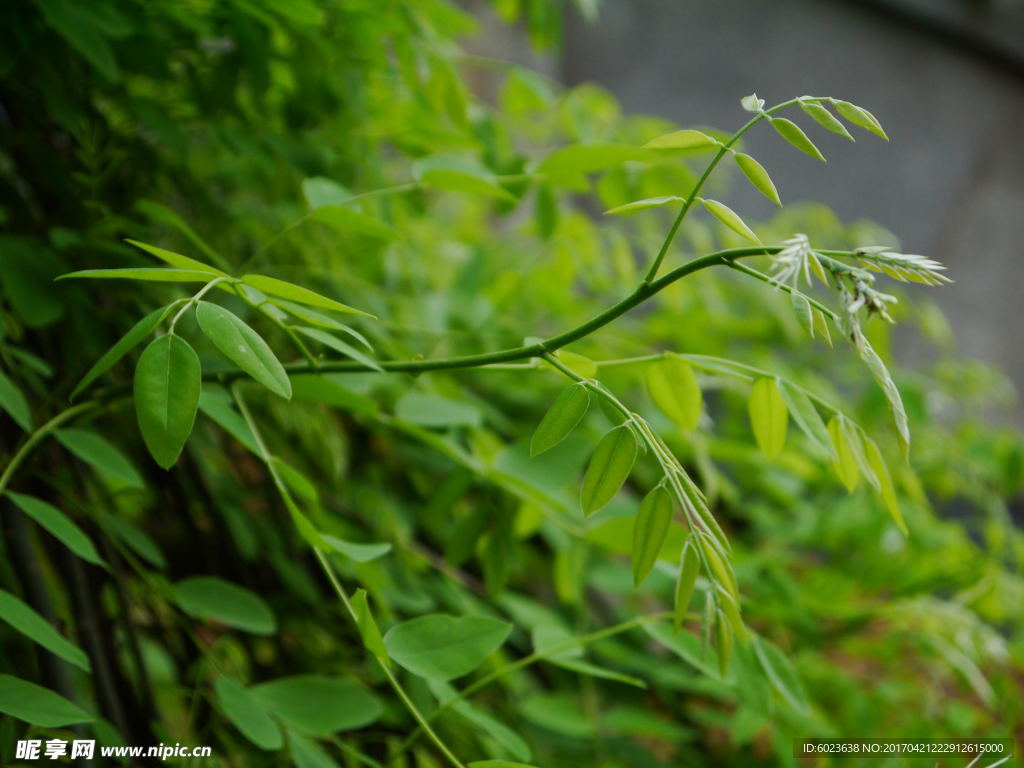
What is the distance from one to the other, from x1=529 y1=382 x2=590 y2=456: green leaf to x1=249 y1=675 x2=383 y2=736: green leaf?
0.21 metres

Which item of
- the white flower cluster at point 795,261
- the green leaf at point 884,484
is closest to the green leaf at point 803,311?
the white flower cluster at point 795,261

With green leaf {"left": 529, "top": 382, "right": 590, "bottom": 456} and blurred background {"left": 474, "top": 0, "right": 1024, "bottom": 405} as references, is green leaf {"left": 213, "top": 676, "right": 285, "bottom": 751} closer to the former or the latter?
green leaf {"left": 529, "top": 382, "right": 590, "bottom": 456}

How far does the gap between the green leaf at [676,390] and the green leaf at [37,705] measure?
10.8 inches

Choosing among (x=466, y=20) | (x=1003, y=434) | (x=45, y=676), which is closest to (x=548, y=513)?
(x=45, y=676)

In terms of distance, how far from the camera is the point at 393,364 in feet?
1.13

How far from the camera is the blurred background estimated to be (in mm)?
2098

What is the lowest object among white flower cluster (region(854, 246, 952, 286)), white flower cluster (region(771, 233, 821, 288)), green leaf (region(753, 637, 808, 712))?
green leaf (region(753, 637, 808, 712))

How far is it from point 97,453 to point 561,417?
0.79 ft

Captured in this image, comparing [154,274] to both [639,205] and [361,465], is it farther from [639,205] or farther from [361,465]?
[361,465]

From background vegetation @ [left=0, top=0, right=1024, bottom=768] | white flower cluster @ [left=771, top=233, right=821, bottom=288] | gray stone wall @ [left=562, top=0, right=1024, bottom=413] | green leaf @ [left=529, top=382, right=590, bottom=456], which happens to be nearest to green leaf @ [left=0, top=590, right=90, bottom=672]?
background vegetation @ [left=0, top=0, right=1024, bottom=768]

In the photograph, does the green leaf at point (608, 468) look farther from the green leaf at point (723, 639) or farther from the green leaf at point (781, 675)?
the green leaf at point (781, 675)

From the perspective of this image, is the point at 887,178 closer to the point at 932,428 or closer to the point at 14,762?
the point at 932,428

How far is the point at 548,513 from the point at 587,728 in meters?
0.21

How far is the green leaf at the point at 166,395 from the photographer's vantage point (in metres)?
0.28
